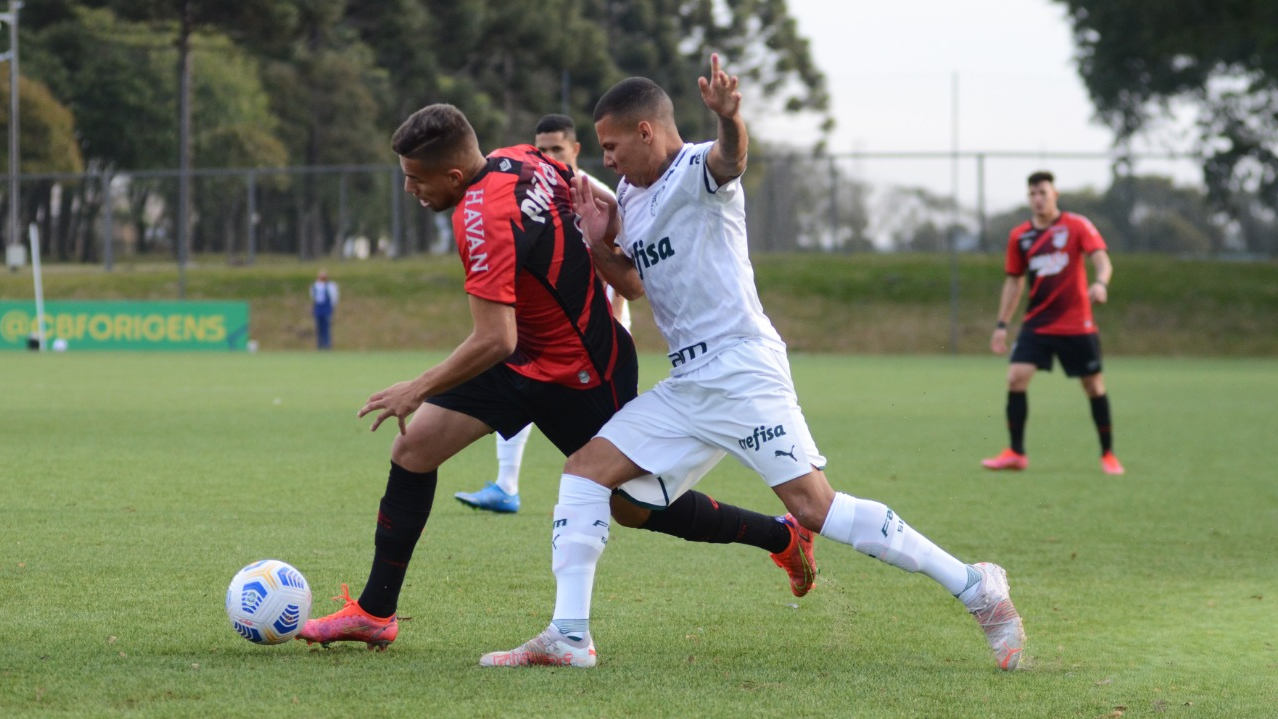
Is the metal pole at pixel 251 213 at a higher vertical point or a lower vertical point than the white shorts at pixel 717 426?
higher

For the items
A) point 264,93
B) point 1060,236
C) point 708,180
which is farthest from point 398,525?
point 264,93

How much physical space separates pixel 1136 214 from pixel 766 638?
33.7 meters

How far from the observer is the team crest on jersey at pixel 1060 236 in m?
10.8

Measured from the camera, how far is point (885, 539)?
4395 mm

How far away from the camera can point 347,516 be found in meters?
7.38

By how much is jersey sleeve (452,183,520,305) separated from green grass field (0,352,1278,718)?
45.5 inches

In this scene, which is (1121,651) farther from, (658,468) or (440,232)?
(440,232)

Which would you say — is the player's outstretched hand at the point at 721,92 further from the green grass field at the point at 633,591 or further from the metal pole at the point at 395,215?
the metal pole at the point at 395,215

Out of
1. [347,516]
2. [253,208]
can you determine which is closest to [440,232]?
[253,208]

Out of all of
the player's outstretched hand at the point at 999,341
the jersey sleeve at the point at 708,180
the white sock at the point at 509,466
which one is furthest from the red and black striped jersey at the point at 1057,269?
the jersey sleeve at the point at 708,180

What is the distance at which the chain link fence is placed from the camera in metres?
35.6

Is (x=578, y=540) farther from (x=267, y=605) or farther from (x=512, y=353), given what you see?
(x=267, y=605)

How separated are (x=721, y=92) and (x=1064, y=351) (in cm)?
732

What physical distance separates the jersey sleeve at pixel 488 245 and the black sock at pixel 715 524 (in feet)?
3.69
